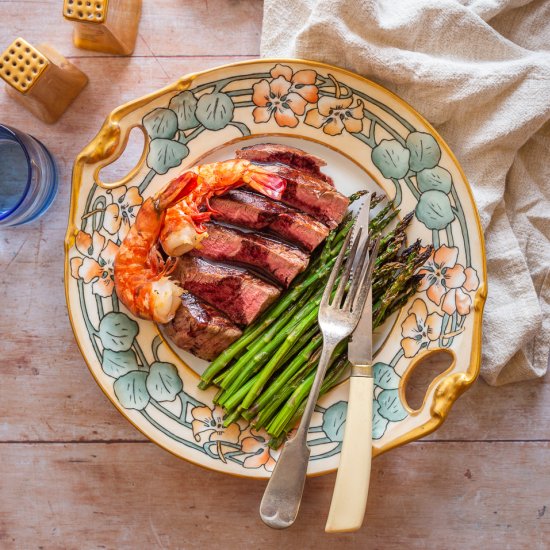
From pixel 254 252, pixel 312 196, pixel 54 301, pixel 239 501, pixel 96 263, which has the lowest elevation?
pixel 239 501

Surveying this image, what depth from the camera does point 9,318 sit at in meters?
3.22

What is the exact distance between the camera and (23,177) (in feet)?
10.4

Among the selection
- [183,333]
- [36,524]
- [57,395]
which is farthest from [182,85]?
[36,524]

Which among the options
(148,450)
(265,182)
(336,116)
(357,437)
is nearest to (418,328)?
(357,437)

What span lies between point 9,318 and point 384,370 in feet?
6.73

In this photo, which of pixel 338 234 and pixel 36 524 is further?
pixel 36 524

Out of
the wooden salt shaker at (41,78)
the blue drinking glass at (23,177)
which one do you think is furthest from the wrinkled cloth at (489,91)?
the blue drinking glass at (23,177)

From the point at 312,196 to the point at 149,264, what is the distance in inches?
34.5

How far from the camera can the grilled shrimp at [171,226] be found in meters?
2.81

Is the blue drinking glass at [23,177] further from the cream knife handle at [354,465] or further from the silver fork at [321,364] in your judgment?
the cream knife handle at [354,465]

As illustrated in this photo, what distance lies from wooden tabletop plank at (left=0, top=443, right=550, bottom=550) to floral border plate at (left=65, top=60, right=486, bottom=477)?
1.27 ft

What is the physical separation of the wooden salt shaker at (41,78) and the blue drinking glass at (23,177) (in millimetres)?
199

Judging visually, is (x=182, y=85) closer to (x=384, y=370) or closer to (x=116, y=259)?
(x=116, y=259)

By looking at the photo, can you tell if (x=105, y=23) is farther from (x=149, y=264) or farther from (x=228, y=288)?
(x=228, y=288)
